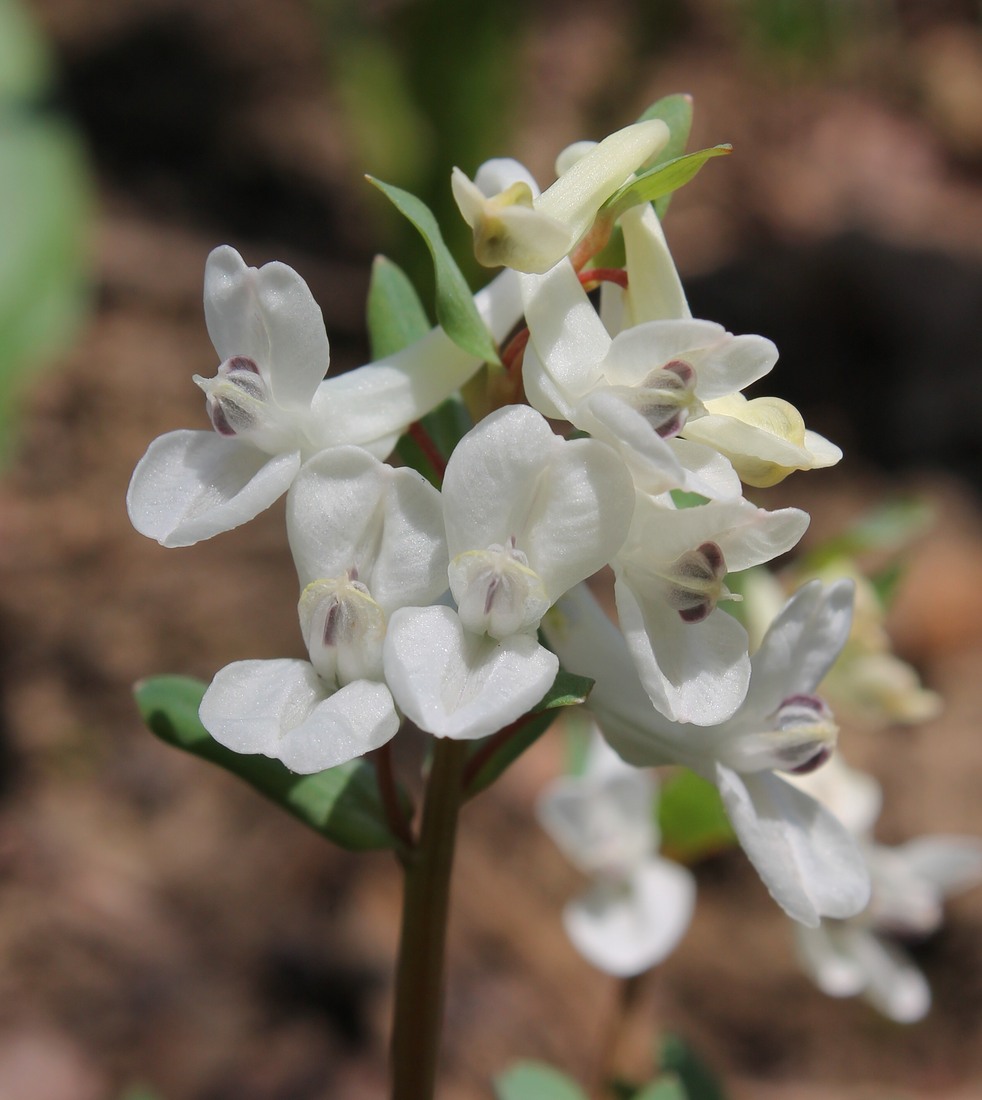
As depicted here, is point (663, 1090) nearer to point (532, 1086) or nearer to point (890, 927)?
point (532, 1086)

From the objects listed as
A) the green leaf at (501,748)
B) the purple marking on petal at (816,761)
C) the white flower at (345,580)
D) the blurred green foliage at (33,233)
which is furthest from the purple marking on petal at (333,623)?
the blurred green foliage at (33,233)

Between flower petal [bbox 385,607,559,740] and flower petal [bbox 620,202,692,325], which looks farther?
flower petal [bbox 620,202,692,325]

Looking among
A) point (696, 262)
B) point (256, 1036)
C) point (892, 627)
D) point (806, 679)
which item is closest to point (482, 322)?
point (806, 679)

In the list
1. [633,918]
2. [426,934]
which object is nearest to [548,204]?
[426,934]

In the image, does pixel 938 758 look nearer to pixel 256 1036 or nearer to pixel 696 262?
pixel 256 1036

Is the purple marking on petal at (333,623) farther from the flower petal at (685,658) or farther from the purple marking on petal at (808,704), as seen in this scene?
the purple marking on petal at (808,704)

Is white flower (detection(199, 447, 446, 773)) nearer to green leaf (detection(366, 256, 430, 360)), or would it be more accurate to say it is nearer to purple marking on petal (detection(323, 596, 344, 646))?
purple marking on petal (detection(323, 596, 344, 646))

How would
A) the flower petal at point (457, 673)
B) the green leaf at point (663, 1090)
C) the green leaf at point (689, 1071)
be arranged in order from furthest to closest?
the green leaf at point (689, 1071), the green leaf at point (663, 1090), the flower petal at point (457, 673)

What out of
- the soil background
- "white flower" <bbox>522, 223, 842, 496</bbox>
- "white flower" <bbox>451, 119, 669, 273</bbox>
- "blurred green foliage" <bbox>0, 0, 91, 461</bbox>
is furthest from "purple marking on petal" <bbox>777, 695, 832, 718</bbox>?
"blurred green foliage" <bbox>0, 0, 91, 461</bbox>

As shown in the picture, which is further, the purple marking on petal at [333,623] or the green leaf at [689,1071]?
the green leaf at [689,1071]
